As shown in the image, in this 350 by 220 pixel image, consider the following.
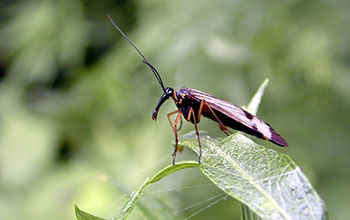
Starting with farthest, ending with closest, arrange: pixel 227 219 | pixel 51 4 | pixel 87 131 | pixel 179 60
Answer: pixel 51 4, pixel 87 131, pixel 179 60, pixel 227 219

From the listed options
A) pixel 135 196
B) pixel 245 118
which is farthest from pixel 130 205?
pixel 245 118

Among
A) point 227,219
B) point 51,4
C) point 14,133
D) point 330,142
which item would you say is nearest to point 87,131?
point 14,133

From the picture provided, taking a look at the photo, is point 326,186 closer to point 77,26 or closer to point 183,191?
point 183,191

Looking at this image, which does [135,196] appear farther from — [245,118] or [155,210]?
[245,118]

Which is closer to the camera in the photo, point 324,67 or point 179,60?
point 324,67

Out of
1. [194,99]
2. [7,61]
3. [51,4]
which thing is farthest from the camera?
[7,61]

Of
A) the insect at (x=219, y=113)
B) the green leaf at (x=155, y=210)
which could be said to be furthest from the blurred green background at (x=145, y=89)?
the green leaf at (x=155, y=210)

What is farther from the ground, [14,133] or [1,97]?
[1,97]

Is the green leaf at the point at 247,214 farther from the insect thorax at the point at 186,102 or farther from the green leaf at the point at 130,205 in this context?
the insect thorax at the point at 186,102
